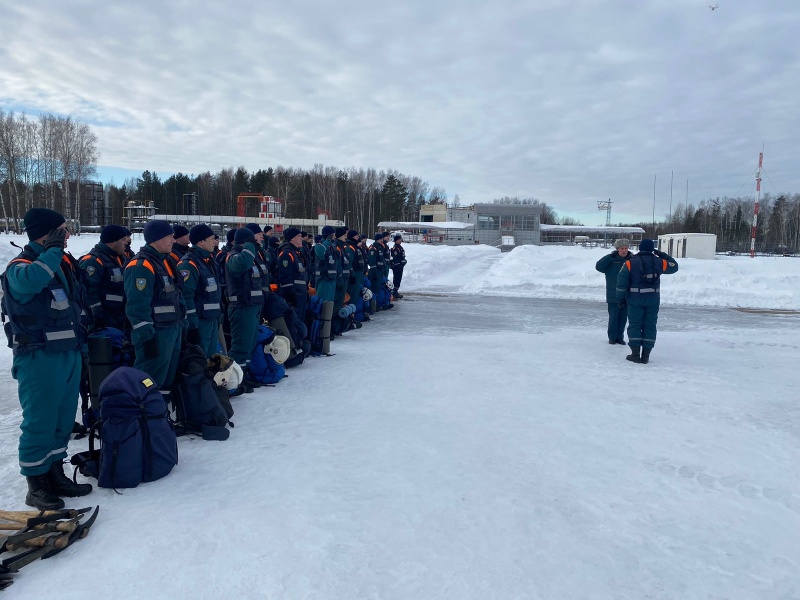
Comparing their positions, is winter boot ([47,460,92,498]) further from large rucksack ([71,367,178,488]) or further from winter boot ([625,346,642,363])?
winter boot ([625,346,642,363])

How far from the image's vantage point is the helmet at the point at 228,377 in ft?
16.7

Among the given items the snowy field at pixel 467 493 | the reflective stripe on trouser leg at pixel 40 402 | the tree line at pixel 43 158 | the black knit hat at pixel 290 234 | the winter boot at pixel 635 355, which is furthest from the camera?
the tree line at pixel 43 158

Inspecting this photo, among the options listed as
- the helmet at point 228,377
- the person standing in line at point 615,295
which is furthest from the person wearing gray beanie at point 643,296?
the helmet at point 228,377

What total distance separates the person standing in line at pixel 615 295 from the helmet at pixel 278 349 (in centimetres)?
560

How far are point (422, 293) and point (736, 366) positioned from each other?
1025 cm

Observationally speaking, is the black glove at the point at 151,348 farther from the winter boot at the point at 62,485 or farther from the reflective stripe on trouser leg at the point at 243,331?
the reflective stripe on trouser leg at the point at 243,331

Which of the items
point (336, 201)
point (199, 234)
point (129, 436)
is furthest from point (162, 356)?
point (336, 201)

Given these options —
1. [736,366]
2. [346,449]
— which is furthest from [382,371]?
[736,366]

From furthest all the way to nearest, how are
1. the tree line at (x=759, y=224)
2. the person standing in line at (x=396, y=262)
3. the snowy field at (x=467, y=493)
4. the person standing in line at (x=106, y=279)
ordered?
the tree line at (x=759, y=224), the person standing in line at (x=396, y=262), the person standing in line at (x=106, y=279), the snowy field at (x=467, y=493)

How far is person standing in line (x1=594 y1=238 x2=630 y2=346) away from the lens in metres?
9.36

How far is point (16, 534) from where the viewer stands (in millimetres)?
2932

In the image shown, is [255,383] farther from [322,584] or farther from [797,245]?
[797,245]

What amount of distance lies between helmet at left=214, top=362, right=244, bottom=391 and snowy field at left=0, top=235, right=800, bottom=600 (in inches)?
13.8

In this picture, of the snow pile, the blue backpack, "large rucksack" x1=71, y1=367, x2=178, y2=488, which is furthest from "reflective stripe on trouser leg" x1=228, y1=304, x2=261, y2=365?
the snow pile
